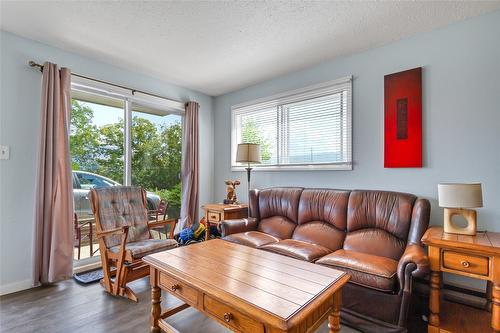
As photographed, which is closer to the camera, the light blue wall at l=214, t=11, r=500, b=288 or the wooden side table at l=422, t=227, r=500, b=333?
the wooden side table at l=422, t=227, r=500, b=333

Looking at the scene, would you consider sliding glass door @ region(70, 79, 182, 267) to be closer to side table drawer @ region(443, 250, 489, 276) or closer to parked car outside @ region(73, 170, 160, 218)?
parked car outside @ region(73, 170, 160, 218)

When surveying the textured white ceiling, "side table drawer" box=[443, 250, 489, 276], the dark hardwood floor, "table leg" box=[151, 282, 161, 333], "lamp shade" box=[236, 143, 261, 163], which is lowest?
the dark hardwood floor

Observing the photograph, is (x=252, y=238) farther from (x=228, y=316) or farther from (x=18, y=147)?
(x=18, y=147)

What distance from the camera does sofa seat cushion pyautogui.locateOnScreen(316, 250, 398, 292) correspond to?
→ 1812 mm

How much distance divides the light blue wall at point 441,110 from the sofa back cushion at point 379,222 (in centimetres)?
27

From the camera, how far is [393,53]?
2.67 meters

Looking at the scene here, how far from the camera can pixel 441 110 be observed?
238 cm

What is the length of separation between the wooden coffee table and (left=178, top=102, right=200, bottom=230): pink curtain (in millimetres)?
1914

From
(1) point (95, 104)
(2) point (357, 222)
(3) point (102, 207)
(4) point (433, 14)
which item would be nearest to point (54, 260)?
(3) point (102, 207)

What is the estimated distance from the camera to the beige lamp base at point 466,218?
186 cm

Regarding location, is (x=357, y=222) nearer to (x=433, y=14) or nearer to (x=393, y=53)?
(x=393, y=53)

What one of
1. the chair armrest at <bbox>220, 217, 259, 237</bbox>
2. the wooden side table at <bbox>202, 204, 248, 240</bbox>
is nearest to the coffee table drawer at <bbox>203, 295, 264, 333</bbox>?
the chair armrest at <bbox>220, 217, 259, 237</bbox>

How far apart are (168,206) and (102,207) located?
1.38m

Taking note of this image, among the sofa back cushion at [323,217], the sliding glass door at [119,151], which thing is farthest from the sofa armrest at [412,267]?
the sliding glass door at [119,151]
